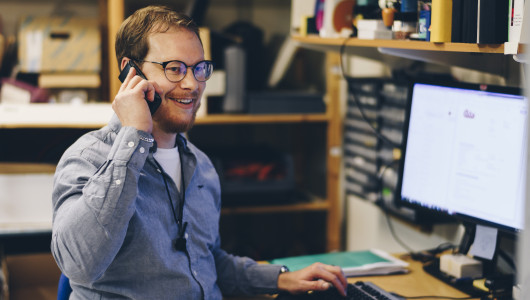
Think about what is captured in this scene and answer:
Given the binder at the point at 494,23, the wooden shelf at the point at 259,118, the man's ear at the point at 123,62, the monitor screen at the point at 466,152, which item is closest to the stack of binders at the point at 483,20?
the binder at the point at 494,23

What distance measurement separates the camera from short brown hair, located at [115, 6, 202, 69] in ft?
4.83

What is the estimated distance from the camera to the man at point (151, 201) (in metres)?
1.26

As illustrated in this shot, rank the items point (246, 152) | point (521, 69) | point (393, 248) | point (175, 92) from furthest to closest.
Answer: point (246, 152) → point (393, 248) → point (521, 69) → point (175, 92)

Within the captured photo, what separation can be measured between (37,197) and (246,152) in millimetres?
886

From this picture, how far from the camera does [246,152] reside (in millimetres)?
2854

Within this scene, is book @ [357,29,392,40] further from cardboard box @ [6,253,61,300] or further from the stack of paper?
cardboard box @ [6,253,61,300]

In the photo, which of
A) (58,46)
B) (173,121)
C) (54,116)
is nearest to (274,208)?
(54,116)

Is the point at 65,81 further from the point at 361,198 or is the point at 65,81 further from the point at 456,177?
the point at 456,177

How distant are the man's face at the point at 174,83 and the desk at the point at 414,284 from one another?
62 centimetres

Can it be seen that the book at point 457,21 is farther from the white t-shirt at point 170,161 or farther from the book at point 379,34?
the white t-shirt at point 170,161

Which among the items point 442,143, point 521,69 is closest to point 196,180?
point 442,143

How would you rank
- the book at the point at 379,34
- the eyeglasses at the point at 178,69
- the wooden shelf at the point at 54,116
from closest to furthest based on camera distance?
the eyeglasses at the point at 178,69
the book at the point at 379,34
the wooden shelf at the point at 54,116

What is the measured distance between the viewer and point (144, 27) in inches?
58.2

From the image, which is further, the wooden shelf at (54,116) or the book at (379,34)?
the wooden shelf at (54,116)
